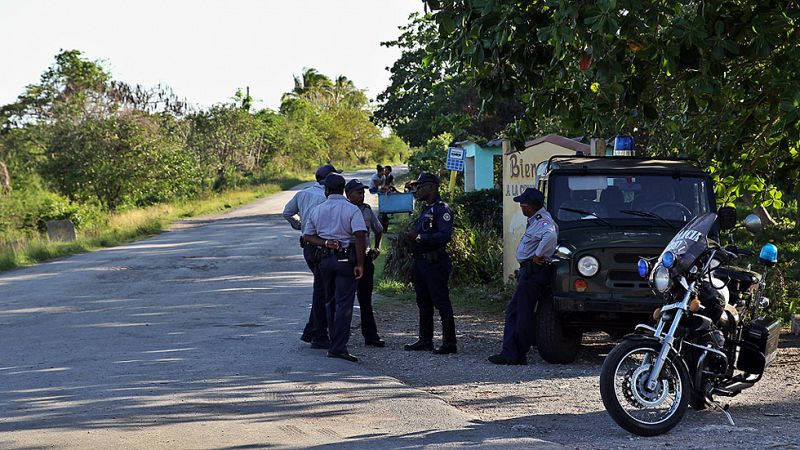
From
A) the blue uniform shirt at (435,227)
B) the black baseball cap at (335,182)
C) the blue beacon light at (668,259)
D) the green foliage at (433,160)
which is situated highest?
the green foliage at (433,160)

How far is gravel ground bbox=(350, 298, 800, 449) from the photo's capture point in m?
7.07

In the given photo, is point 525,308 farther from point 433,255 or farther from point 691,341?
point 691,341

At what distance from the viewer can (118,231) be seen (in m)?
30.4

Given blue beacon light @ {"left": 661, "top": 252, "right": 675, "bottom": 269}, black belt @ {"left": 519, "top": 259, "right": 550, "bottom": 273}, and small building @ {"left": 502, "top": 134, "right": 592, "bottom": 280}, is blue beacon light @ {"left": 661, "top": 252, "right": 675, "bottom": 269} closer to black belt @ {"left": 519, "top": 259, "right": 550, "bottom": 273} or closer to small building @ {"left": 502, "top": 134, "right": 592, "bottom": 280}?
black belt @ {"left": 519, "top": 259, "right": 550, "bottom": 273}

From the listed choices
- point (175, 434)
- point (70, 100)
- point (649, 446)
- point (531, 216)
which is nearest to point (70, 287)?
point (531, 216)

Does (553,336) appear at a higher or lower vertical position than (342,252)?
lower

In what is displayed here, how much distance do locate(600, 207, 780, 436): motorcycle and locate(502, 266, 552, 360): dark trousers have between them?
7.36ft

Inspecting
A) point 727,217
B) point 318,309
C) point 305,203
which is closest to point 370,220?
point 305,203

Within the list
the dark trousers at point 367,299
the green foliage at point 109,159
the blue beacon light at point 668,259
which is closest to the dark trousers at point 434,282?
the dark trousers at point 367,299

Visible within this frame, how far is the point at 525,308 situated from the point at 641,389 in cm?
306

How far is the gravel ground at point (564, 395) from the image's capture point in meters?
7.07

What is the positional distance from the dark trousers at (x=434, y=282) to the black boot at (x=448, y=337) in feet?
0.23

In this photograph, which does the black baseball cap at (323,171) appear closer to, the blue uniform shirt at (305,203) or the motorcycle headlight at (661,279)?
the blue uniform shirt at (305,203)

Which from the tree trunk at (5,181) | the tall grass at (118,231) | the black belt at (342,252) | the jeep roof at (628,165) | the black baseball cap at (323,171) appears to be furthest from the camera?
the tree trunk at (5,181)
